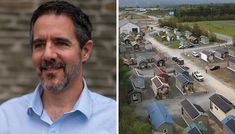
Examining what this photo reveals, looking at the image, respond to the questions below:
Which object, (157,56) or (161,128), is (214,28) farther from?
(161,128)

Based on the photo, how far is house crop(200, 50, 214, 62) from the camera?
2.32m

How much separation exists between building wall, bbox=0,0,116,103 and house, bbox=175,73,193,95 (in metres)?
0.36

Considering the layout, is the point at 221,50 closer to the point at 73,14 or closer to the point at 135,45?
the point at 135,45

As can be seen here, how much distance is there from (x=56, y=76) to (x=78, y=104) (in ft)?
0.58

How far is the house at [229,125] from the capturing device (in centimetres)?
223

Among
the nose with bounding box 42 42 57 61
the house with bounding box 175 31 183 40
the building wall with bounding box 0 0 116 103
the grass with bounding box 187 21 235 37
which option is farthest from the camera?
the building wall with bounding box 0 0 116 103

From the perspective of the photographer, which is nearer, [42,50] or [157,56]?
[42,50]

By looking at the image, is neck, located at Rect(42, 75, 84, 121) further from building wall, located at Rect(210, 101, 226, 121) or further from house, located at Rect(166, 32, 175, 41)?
building wall, located at Rect(210, 101, 226, 121)

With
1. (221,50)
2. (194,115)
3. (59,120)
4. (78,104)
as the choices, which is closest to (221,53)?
(221,50)

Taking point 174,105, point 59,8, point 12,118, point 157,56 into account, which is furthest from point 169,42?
point 12,118

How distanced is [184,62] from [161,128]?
0.35 m

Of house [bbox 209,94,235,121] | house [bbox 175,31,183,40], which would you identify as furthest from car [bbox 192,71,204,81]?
house [bbox 175,31,183,40]

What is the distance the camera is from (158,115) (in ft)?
7.62

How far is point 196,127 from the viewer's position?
2279 mm
